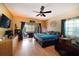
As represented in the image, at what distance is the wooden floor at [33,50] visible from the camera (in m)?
1.98

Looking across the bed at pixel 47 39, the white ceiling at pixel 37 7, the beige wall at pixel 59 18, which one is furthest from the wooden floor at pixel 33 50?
the white ceiling at pixel 37 7

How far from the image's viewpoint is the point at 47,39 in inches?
78.9

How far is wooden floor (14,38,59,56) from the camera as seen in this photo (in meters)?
1.98

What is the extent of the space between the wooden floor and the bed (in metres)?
0.09

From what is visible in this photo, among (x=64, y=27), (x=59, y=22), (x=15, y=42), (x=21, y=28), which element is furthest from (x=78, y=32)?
(x=15, y=42)

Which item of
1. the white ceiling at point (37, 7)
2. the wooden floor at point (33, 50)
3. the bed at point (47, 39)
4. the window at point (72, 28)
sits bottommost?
the wooden floor at point (33, 50)

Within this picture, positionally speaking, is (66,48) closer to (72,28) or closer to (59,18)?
(72,28)

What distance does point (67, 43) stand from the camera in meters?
1.92

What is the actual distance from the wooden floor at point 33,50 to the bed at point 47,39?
0.09 metres

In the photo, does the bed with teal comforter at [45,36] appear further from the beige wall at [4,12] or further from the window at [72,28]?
the beige wall at [4,12]

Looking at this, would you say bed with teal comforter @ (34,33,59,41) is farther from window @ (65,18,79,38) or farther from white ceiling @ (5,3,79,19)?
white ceiling @ (5,3,79,19)

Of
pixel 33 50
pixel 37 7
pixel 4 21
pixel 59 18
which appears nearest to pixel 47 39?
pixel 33 50

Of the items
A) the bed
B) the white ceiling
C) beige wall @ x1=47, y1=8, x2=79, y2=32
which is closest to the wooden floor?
the bed

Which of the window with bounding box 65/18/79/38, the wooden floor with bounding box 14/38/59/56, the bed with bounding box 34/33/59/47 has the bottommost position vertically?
the wooden floor with bounding box 14/38/59/56
